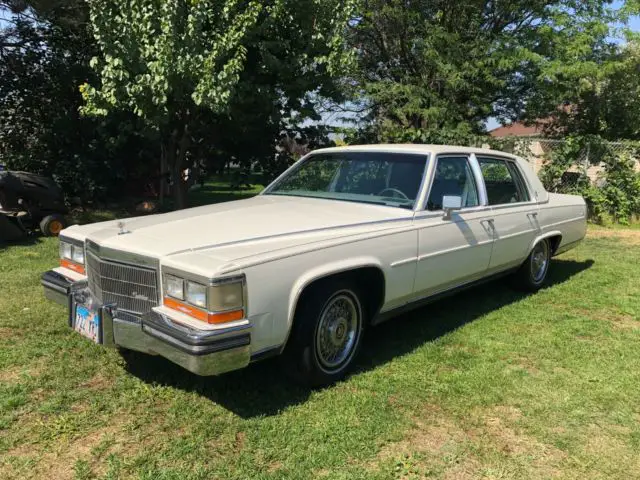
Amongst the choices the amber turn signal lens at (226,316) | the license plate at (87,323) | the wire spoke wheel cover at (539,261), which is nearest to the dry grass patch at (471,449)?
the amber turn signal lens at (226,316)

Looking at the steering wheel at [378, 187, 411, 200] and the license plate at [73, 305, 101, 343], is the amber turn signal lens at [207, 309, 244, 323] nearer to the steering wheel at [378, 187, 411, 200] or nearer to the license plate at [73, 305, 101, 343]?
the license plate at [73, 305, 101, 343]

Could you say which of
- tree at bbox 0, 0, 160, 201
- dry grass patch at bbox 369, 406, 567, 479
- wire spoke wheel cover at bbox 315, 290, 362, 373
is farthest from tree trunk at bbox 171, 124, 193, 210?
dry grass patch at bbox 369, 406, 567, 479

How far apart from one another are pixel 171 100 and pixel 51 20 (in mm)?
4487

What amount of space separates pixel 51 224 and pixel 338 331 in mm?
6471

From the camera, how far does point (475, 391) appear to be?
142 inches

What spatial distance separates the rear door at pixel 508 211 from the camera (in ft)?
16.3

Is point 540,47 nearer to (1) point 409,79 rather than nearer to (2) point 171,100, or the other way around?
(1) point 409,79

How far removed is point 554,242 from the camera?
6.16m

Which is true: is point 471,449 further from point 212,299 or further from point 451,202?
point 451,202

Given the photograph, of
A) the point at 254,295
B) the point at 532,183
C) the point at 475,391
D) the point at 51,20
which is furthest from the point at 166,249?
the point at 51,20

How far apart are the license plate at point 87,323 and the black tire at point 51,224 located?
216 inches

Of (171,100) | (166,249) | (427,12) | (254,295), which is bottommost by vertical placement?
(254,295)

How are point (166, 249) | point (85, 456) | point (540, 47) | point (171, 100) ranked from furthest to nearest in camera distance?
1. point (540, 47)
2. point (171, 100)
3. point (166, 249)
4. point (85, 456)

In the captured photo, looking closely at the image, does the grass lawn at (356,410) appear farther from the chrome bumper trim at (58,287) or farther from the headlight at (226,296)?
the headlight at (226,296)
